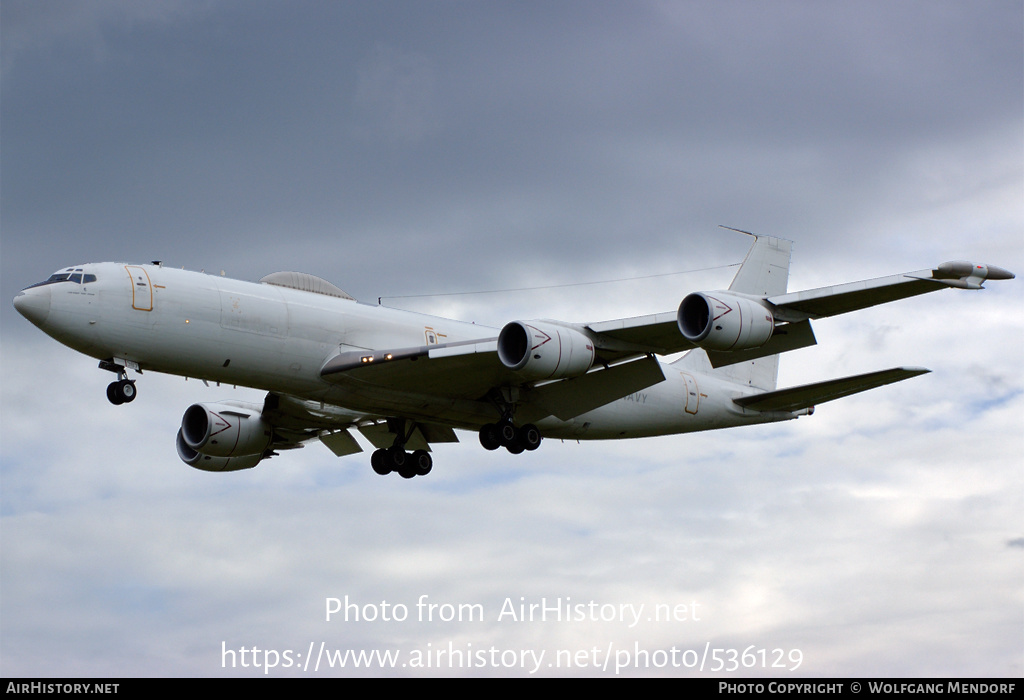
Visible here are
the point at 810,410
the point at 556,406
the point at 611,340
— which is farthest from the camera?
the point at 810,410

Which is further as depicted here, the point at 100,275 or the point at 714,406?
the point at 714,406

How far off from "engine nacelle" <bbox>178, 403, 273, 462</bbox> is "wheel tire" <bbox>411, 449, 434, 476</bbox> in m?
4.86

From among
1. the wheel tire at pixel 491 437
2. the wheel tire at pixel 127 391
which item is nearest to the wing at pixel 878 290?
the wheel tire at pixel 491 437

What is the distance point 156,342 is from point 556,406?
1235 centimetres

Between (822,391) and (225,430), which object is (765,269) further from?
(225,430)

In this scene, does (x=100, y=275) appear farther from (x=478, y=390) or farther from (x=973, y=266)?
(x=973, y=266)

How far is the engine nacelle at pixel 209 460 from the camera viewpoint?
135 feet

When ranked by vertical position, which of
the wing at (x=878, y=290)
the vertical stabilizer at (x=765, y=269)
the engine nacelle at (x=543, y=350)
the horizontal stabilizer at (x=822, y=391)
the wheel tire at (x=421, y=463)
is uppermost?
the vertical stabilizer at (x=765, y=269)

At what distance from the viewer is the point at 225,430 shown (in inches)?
1543

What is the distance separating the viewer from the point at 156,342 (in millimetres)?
30844

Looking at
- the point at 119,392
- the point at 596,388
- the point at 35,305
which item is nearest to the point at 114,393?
the point at 119,392

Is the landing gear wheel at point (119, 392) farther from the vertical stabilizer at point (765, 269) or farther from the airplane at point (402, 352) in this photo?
the vertical stabilizer at point (765, 269)
